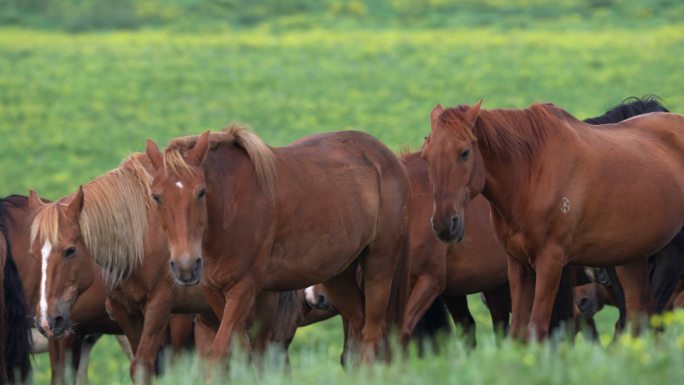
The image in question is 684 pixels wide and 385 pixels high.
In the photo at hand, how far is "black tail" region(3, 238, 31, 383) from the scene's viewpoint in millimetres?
9477

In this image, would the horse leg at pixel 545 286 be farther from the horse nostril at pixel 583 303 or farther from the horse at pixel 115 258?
the horse nostril at pixel 583 303

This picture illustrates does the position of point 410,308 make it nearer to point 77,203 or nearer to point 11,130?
point 77,203

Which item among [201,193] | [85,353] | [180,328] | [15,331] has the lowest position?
[85,353]

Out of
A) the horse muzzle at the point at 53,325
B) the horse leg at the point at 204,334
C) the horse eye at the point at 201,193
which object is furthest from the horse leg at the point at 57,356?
the horse eye at the point at 201,193

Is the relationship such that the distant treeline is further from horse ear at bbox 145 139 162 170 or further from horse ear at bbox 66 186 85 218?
horse ear at bbox 145 139 162 170

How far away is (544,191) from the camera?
27.9 ft

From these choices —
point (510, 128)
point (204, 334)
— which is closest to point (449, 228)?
point (510, 128)

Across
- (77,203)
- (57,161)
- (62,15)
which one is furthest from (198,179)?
(62,15)

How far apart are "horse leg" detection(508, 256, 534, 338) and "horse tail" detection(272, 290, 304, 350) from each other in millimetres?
2519

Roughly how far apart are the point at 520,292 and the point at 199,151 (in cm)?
→ 236

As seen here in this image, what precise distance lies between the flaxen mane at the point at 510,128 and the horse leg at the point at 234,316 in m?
1.65

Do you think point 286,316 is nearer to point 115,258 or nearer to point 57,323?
point 115,258

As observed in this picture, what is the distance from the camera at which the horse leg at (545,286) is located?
8.27 metres

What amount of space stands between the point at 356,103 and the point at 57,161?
8.64 metres
